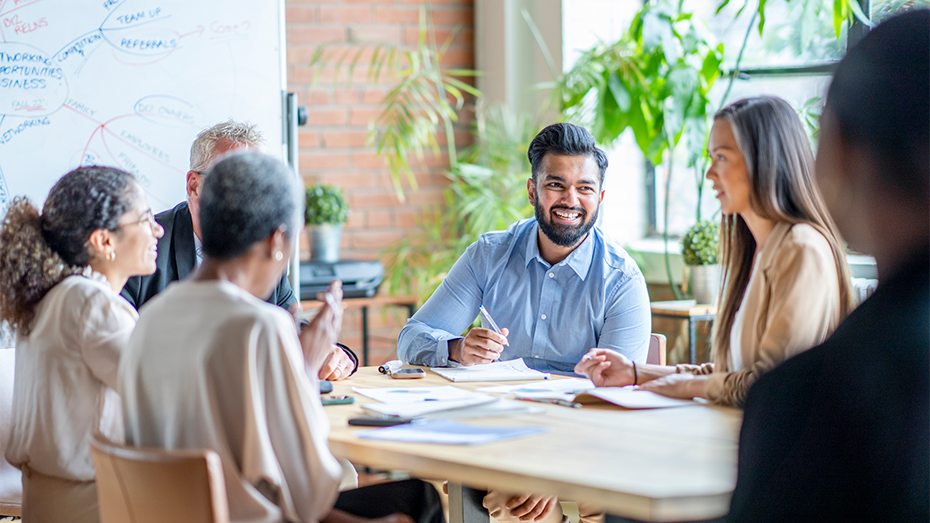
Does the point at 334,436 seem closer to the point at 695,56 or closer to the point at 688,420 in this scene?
the point at 688,420

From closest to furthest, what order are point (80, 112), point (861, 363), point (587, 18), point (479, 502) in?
1. point (861, 363)
2. point (479, 502)
3. point (80, 112)
4. point (587, 18)

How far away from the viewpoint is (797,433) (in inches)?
31.5

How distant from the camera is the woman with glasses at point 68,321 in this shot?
57.7 inches

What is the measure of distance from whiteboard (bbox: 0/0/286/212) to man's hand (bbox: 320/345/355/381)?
1.03 m

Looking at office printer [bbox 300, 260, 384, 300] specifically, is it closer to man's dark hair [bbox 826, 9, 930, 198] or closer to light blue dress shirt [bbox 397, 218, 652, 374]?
→ light blue dress shirt [bbox 397, 218, 652, 374]

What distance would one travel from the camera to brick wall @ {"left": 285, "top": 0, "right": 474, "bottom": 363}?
4414 millimetres

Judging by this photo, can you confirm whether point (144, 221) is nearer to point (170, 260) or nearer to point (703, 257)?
point (170, 260)

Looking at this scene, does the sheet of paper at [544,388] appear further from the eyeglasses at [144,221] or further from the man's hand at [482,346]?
the eyeglasses at [144,221]

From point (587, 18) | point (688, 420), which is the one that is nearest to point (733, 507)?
point (688, 420)

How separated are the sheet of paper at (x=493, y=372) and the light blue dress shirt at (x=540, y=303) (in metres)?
0.14

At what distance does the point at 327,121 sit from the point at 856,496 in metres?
3.94

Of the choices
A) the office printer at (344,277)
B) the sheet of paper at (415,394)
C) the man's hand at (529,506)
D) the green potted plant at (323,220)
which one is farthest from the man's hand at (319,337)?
the green potted plant at (323,220)

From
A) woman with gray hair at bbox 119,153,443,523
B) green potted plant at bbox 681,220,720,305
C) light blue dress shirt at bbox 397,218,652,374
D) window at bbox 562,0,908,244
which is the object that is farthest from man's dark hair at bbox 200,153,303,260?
green potted plant at bbox 681,220,720,305

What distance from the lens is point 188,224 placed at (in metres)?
2.38
